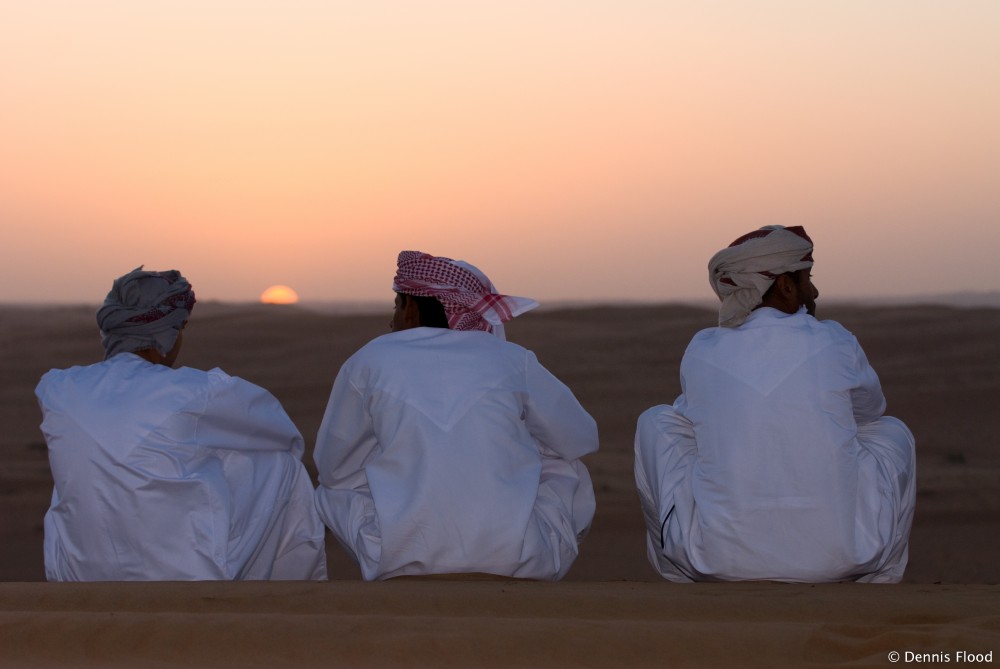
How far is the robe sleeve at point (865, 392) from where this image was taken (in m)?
4.86

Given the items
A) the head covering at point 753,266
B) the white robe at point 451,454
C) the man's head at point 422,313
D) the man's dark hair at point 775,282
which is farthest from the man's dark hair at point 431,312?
the man's dark hair at point 775,282

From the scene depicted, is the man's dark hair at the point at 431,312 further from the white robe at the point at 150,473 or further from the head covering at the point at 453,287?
the white robe at the point at 150,473

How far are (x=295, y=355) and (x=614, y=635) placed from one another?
75.7 feet

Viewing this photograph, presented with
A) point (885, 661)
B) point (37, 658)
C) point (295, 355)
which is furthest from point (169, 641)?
point (295, 355)

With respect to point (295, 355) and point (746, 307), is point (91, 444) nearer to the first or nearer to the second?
point (746, 307)

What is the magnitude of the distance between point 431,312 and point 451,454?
704 mm

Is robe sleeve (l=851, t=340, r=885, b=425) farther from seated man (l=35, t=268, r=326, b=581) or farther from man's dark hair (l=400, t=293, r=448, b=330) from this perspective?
seated man (l=35, t=268, r=326, b=581)

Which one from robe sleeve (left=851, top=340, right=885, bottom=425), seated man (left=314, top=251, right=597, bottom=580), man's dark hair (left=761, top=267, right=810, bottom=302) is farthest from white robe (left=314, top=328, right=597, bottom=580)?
robe sleeve (left=851, top=340, right=885, bottom=425)

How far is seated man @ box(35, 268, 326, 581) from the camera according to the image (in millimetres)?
4941

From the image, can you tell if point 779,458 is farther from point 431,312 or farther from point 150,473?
point 150,473

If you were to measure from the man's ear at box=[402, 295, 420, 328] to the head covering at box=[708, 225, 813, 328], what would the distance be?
121cm

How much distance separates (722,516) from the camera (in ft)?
15.6

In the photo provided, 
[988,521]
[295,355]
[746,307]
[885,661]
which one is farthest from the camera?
[295,355]

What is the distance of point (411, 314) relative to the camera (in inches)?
206
